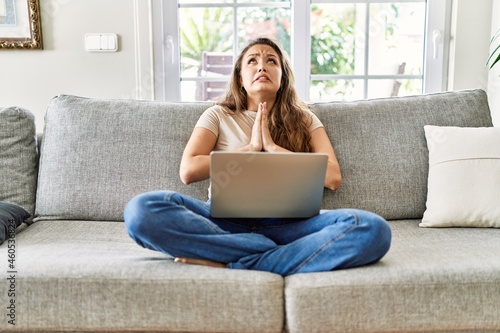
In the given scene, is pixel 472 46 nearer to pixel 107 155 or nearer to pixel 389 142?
pixel 389 142

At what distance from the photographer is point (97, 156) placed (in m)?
1.87

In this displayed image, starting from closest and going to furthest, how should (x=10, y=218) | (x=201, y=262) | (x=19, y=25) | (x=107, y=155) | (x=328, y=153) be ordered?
(x=201, y=262)
(x=10, y=218)
(x=328, y=153)
(x=107, y=155)
(x=19, y=25)

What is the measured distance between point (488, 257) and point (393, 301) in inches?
13.3

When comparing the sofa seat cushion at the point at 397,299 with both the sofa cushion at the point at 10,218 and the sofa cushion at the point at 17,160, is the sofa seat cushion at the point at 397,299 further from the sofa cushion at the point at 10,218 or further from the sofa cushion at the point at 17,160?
the sofa cushion at the point at 17,160

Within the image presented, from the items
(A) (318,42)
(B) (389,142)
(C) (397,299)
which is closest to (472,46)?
(A) (318,42)

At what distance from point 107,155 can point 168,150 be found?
224 millimetres

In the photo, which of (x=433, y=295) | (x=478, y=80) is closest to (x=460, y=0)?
(x=478, y=80)

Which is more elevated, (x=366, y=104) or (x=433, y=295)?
(x=366, y=104)

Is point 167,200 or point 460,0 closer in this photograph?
point 167,200

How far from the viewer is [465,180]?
5.68ft

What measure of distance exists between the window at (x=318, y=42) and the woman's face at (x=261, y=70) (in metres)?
0.85

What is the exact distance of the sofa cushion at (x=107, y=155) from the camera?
1839mm

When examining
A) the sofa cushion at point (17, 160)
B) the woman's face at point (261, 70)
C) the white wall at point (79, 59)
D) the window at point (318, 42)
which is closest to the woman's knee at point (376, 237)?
the woman's face at point (261, 70)

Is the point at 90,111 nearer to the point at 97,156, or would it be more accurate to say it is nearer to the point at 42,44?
the point at 97,156
